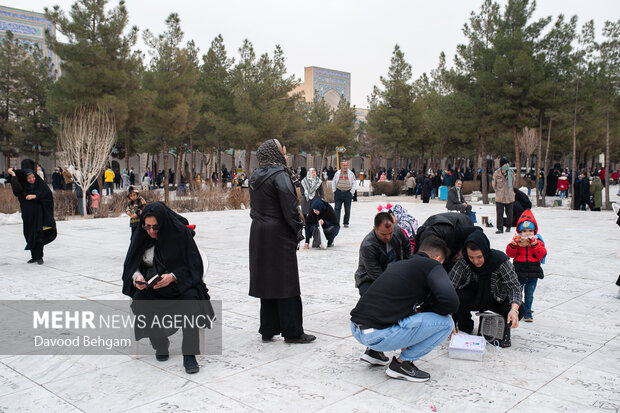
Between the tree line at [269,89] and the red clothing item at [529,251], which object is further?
the tree line at [269,89]

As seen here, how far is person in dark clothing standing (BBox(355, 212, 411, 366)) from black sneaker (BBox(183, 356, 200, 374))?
4.47ft

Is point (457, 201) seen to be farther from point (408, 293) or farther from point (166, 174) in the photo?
point (166, 174)

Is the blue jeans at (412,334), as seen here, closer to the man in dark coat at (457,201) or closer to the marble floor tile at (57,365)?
the marble floor tile at (57,365)

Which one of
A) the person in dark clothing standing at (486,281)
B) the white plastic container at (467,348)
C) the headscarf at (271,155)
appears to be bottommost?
the white plastic container at (467,348)

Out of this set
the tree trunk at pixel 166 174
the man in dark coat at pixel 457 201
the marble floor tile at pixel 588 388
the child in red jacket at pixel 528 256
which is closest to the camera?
the marble floor tile at pixel 588 388

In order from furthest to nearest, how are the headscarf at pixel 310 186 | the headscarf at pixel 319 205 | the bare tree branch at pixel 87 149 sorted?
1. the bare tree branch at pixel 87 149
2. the headscarf at pixel 310 186
3. the headscarf at pixel 319 205

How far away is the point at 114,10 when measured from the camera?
24.0 metres

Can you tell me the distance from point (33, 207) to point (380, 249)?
589cm

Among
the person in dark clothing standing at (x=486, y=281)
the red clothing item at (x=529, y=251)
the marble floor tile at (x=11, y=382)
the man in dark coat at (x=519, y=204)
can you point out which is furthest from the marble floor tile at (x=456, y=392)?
the man in dark coat at (x=519, y=204)

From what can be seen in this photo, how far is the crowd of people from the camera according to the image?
3.41m

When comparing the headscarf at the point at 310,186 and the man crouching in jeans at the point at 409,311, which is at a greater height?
the headscarf at the point at 310,186

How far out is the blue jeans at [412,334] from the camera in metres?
3.40

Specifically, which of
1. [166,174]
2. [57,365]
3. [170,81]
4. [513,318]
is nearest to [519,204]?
[513,318]

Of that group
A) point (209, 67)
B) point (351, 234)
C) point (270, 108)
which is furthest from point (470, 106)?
point (209, 67)
